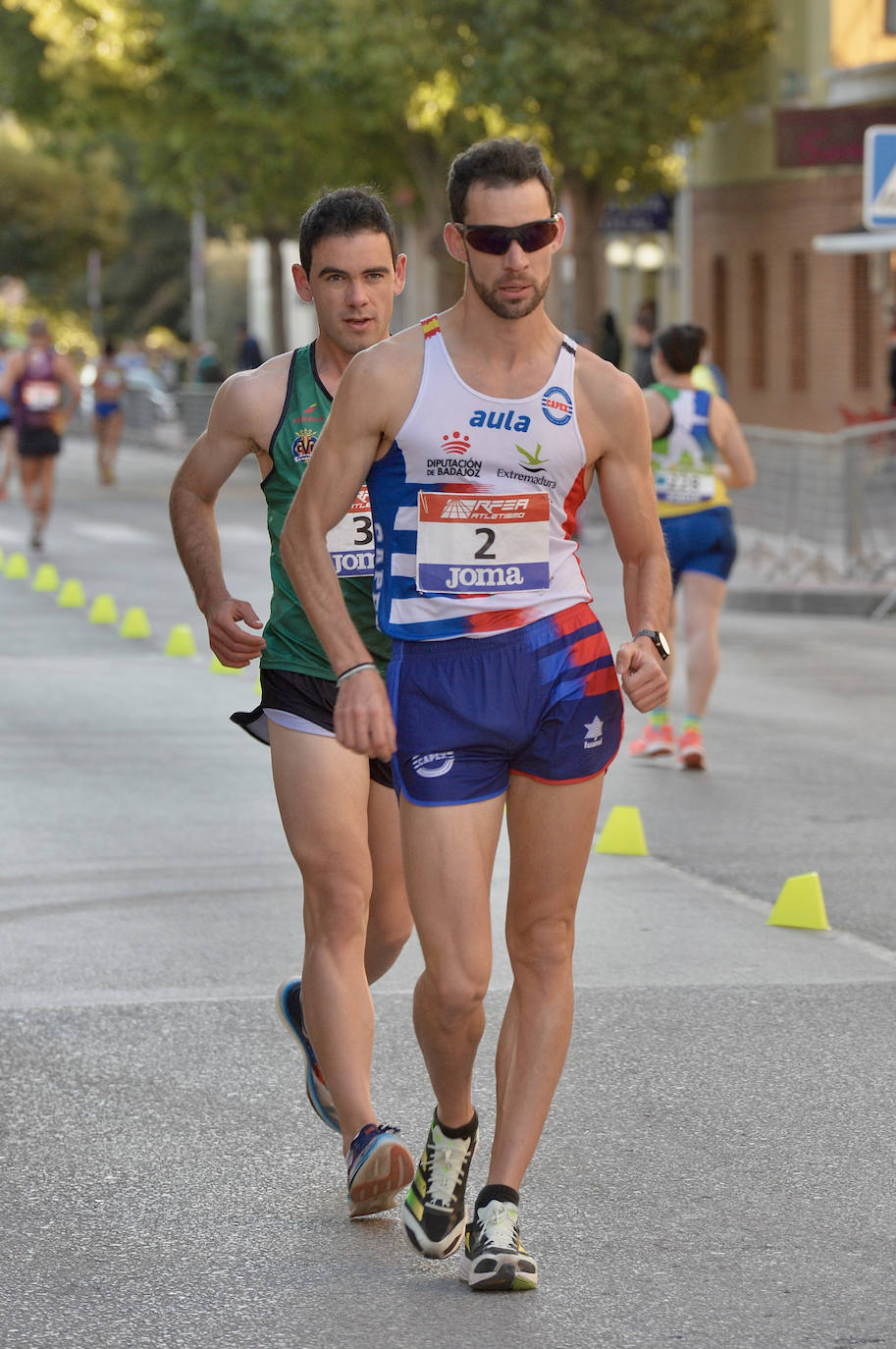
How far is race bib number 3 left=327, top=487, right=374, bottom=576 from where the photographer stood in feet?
16.9

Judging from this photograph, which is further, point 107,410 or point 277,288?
point 277,288

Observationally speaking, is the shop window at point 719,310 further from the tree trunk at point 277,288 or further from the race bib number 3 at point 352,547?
the race bib number 3 at point 352,547

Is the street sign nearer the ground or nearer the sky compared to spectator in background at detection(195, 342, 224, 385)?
nearer the sky

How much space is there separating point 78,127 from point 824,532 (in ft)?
77.8

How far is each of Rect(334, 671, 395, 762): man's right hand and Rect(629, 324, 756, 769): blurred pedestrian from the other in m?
6.48

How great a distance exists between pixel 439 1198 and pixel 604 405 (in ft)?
4.82

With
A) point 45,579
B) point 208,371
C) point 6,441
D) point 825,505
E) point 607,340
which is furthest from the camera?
point 208,371

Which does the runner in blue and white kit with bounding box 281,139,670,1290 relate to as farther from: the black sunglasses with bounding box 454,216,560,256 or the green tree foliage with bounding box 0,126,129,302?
the green tree foliage with bounding box 0,126,129,302

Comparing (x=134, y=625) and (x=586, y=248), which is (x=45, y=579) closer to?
(x=134, y=625)

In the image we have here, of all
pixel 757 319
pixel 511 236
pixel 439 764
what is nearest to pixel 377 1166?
pixel 439 764

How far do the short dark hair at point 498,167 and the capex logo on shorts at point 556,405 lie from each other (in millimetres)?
325

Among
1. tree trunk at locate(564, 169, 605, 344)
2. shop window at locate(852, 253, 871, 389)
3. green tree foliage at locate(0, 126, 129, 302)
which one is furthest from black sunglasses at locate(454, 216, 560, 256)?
green tree foliage at locate(0, 126, 129, 302)

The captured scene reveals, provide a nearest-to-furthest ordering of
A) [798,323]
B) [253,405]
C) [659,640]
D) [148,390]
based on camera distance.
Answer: [659,640] < [253,405] < [798,323] < [148,390]

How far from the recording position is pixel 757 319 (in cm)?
3906
